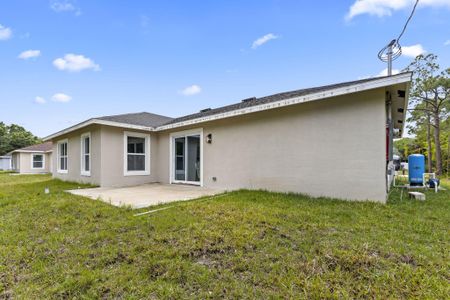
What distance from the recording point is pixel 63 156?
12.0 metres

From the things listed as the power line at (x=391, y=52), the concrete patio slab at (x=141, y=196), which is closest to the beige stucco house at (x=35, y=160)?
the concrete patio slab at (x=141, y=196)

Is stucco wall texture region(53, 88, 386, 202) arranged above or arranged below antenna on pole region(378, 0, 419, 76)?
below

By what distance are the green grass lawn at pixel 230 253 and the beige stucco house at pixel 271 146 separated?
1199 mm

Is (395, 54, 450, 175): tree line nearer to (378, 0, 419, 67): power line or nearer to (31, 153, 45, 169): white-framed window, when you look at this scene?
(378, 0, 419, 67): power line

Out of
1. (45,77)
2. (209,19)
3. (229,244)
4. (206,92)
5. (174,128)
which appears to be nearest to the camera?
(229,244)

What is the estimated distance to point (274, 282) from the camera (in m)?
2.16

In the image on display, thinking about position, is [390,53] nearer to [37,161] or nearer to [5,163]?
[37,161]

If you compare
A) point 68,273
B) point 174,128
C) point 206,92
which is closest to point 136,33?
point 174,128

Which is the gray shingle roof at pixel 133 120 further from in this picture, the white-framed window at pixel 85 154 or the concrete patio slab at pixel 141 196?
the concrete patio slab at pixel 141 196

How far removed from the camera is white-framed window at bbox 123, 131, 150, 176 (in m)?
9.03

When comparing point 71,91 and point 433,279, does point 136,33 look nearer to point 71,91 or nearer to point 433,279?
point 71,91

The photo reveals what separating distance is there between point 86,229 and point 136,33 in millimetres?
10291

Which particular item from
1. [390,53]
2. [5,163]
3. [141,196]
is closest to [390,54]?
[390,53]

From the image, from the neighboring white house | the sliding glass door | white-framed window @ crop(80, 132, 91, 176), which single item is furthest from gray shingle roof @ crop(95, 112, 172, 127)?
the neighboring white house
